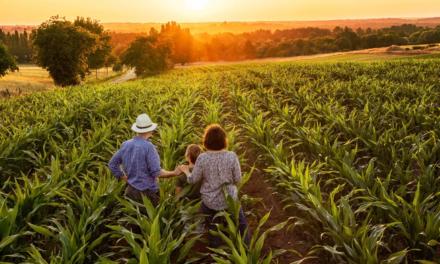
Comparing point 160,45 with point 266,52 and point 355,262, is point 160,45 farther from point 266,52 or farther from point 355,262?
point 355,262

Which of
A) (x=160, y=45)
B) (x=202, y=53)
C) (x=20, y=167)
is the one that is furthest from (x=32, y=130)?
(x=202, y=53)

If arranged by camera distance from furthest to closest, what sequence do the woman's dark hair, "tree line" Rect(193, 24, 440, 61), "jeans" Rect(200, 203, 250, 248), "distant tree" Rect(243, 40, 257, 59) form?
"distant tree" Rect(243, 40, 257, 59) → "tree line" Rect(193, 24, 440, 61) → "jeans" Rect(200, 203, 250, 248) → the woman's dark hair

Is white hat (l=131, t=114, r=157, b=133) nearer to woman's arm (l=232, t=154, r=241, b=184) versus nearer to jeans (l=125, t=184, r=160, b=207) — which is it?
jeans (l=125, t=184, r=160, b=207)

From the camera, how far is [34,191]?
17.3 feet

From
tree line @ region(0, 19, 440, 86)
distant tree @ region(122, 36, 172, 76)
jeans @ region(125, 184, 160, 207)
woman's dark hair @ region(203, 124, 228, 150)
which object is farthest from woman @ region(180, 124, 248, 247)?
distant tree @ region(122, 36, 172, 76)

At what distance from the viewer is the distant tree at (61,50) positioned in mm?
46094

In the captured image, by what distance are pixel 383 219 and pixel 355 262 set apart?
1.46m

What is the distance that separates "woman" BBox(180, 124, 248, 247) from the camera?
5.04 meters

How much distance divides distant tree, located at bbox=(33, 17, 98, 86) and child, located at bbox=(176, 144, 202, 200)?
43636 millimetres

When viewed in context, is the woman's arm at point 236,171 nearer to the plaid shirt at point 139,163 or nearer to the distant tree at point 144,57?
the plaid shirt at point 139,163

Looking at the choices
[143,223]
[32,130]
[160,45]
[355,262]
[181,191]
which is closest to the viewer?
[355,262]

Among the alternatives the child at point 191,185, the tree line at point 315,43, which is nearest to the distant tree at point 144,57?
the tree line at point 315,43

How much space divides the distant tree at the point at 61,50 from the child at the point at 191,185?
43.6m

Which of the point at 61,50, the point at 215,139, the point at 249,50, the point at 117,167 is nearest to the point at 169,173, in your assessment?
the point at 117,167
